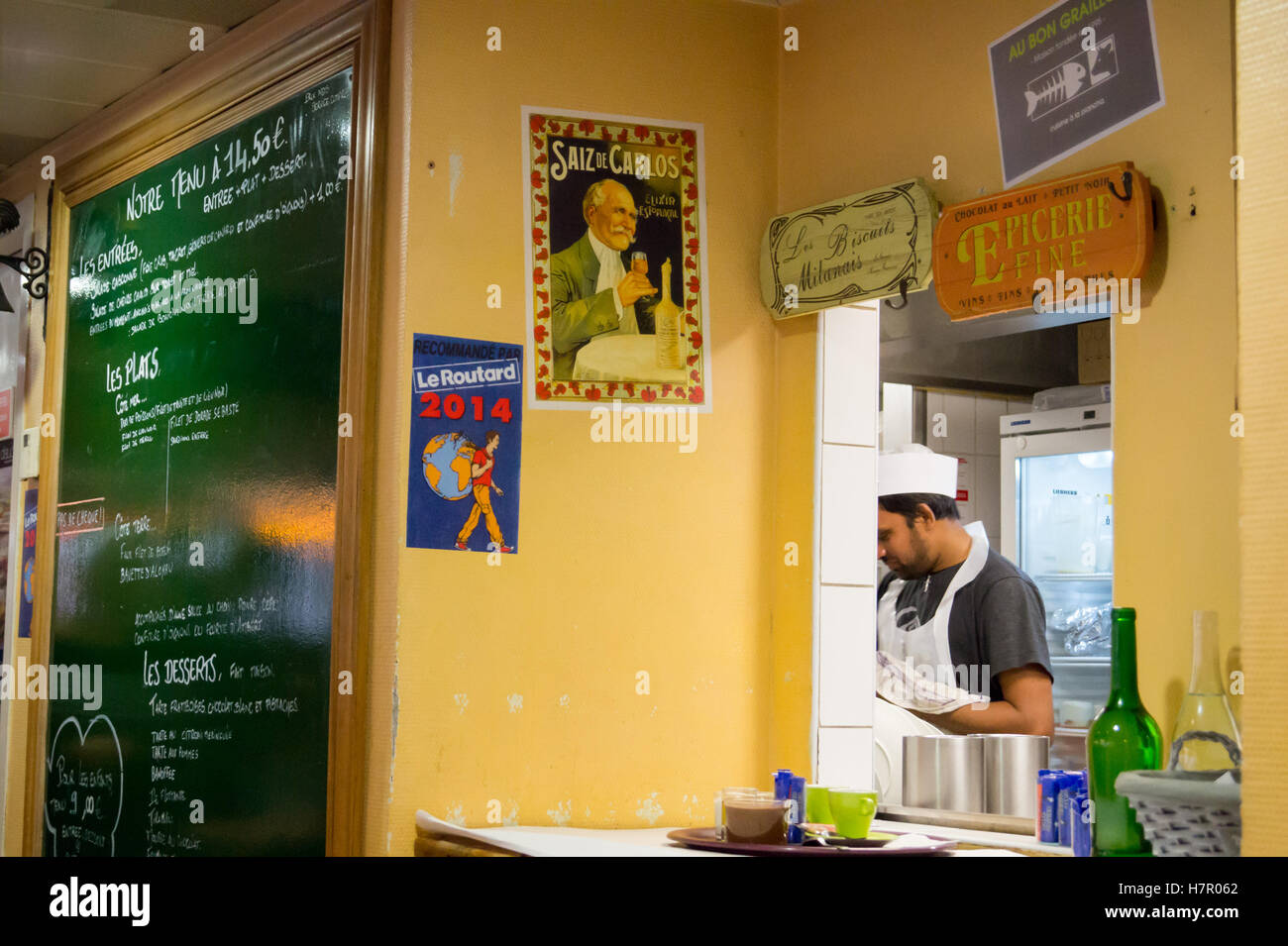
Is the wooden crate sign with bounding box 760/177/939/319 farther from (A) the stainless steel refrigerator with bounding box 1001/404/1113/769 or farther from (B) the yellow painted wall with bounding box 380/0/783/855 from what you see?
(A) the stainless steel refrigerator with bounding box 1001/404/1113/769

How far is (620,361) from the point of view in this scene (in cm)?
294

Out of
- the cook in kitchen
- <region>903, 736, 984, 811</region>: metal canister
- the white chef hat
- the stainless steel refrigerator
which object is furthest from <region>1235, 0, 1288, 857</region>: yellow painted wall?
the stainless steel refrigerator

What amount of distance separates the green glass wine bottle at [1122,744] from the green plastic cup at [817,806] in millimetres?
590

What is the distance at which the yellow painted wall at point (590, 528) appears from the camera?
9.04ft

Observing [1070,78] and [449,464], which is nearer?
[1070,78]

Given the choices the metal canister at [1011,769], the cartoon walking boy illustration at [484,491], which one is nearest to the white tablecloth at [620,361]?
the cartoon walking boy illustration at [484,491]

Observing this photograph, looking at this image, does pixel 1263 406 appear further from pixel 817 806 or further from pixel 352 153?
pixel 352 153

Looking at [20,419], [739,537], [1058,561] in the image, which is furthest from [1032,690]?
[20,419]

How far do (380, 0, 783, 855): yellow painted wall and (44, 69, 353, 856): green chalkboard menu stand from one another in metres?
0.31

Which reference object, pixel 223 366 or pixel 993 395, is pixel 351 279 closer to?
pixel 223 366

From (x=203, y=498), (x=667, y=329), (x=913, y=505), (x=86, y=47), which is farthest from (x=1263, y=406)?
(x=86, y=47)

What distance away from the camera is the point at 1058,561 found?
186 inches

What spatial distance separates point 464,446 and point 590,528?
1.08 ft

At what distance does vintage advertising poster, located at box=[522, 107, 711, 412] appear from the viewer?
9.53ft
